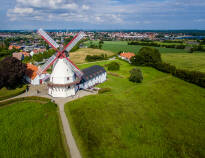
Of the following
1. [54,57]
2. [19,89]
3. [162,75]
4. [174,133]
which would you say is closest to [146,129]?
[174,133]

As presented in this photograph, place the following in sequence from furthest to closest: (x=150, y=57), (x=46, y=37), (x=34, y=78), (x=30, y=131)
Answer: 1. (x=150, y=57)
2. (x=34, y=78)
3. (x=46, y=37)
4. (x=30, y=131)

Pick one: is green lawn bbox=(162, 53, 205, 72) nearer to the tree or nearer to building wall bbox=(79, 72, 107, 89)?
building wall bbox=(79, 72, 107, 89)

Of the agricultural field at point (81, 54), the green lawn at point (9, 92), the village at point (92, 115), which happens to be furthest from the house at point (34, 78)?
the agricultural field at point (81, 54)

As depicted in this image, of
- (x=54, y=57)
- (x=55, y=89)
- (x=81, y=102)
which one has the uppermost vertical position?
(x=54, y=57)

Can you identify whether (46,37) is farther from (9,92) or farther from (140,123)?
(140,123)

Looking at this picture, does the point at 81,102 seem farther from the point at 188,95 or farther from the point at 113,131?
the point at 188,95

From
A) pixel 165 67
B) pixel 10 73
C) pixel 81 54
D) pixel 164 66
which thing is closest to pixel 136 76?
pixel 165 67

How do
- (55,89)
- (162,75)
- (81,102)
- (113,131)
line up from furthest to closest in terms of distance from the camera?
1. (162,75)
2. (55,89)
3. (81,102)
4. (113,131)
